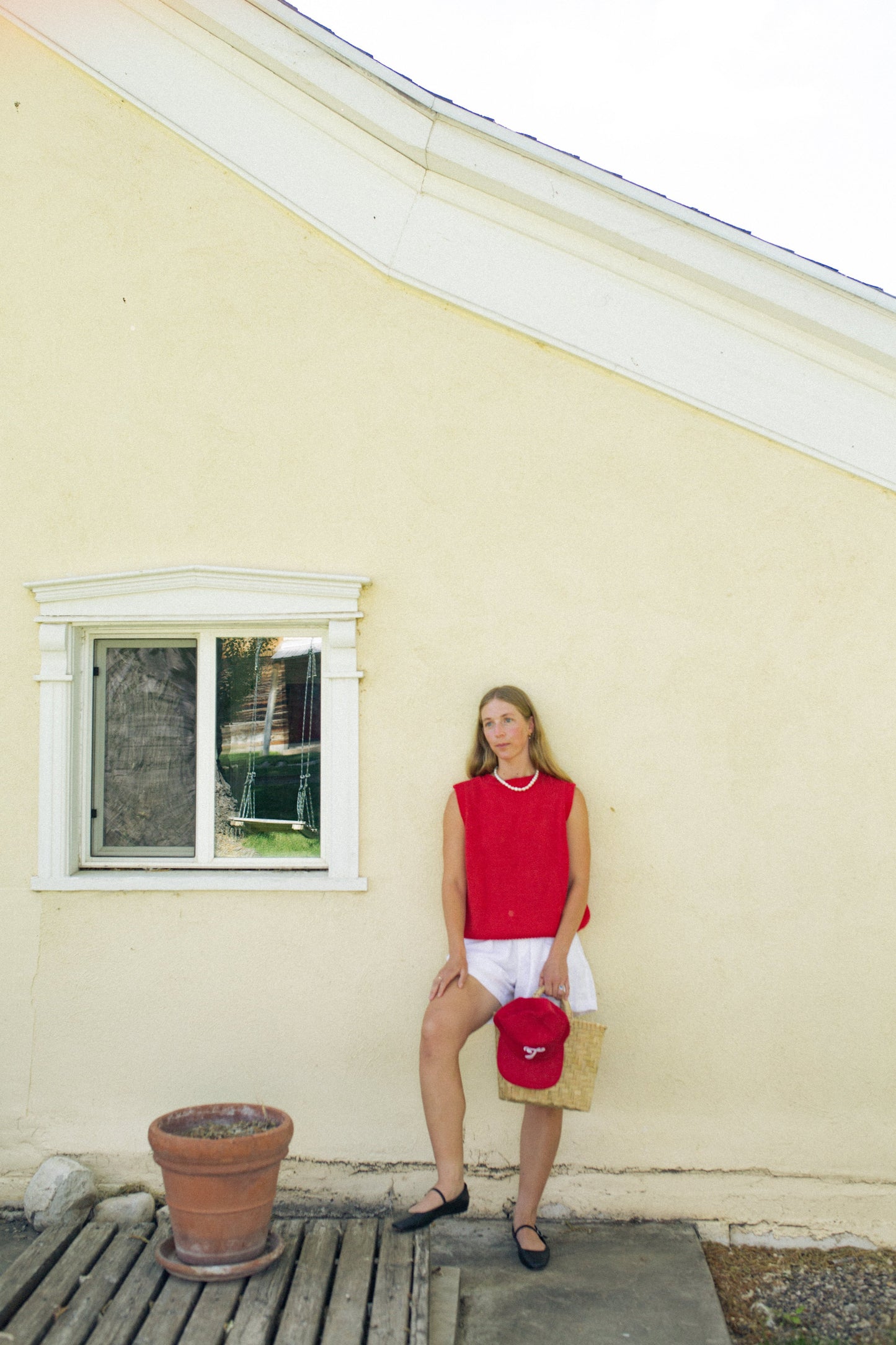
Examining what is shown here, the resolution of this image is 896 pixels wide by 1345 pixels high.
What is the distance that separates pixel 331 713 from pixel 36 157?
278 cm

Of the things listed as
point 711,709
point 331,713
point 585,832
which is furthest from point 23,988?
point 711,709

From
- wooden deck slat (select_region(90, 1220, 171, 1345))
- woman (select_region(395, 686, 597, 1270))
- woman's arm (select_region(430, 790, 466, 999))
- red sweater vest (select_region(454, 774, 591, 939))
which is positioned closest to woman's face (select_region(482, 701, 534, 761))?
woman (select_region(395, 686, 597, 1270))

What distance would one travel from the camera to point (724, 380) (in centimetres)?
422

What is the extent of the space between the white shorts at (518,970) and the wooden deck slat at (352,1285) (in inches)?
38.9

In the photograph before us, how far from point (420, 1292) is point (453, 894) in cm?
134

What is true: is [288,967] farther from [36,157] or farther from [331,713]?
[36,157]

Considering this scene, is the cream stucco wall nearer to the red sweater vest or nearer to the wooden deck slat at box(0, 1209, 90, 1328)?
the red sweater vest

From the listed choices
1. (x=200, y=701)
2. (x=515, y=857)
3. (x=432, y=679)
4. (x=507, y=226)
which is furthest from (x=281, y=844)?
(x=507, y=226)

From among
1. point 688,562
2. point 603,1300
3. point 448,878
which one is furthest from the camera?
point 688,562

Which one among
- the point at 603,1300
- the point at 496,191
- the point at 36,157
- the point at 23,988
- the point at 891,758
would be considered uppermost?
the point at 36,157

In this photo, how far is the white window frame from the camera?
14.0 feet

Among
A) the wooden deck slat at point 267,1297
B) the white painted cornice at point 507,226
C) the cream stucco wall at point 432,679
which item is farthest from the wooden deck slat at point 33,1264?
the white painted cornice at point 507,226

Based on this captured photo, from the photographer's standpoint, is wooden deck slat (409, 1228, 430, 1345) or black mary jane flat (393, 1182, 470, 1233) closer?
wooden deck slat (409, 1228, 430, 1345)

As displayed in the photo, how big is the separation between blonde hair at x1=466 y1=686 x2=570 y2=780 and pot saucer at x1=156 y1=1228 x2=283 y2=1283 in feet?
6.19
